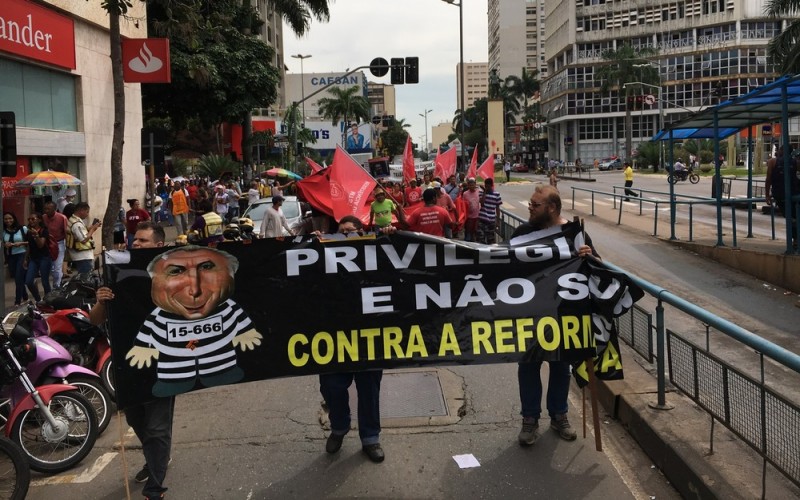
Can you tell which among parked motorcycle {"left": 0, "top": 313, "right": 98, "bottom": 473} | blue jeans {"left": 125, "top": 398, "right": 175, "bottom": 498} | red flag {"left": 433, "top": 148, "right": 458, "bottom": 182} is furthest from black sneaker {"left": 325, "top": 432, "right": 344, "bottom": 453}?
red flag {"left": 433, "top": 148, "right": 458, "bottom": 182}

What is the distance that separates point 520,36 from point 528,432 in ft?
498

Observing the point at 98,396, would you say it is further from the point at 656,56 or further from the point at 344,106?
the point at 656,56

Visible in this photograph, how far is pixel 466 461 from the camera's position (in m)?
5.33

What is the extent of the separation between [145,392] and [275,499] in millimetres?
1085

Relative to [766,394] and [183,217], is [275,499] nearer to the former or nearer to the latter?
[766,394]

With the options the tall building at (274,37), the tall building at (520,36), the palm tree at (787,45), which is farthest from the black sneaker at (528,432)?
the tall building at (520,36)

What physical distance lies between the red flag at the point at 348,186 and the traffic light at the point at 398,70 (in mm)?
16079

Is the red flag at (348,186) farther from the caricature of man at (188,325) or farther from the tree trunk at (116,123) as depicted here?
the caricature of man at (188,325)

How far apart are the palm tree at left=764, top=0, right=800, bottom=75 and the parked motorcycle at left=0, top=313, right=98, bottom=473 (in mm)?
35758

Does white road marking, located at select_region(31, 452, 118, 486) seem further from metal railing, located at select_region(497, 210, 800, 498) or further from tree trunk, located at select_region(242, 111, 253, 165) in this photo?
tree trunk, located at select_region(242, 111, 253, 165)

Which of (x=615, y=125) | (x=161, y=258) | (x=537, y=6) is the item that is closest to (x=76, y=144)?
(x=161, y=258)

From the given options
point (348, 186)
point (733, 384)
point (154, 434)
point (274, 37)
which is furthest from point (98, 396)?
point (274, 37)

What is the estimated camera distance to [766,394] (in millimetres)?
4160

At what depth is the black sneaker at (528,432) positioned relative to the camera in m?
5.50
